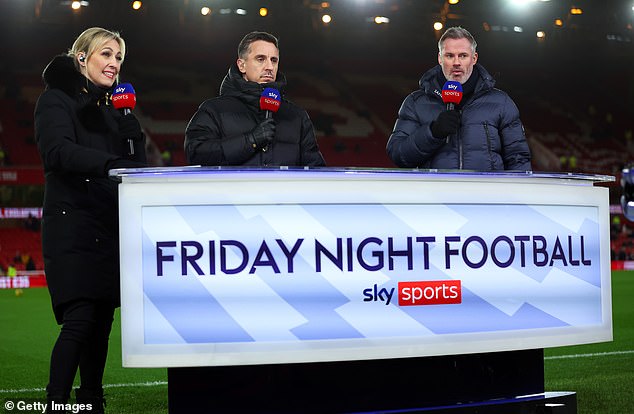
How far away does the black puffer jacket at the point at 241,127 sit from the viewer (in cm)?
390

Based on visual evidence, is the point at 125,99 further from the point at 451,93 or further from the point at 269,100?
the point at 451,93

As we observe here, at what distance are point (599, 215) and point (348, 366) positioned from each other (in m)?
1.20

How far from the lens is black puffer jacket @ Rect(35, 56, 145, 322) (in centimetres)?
349

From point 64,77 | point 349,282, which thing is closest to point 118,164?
point 64,77

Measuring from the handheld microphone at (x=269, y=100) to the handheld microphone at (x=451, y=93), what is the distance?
763 millimetres

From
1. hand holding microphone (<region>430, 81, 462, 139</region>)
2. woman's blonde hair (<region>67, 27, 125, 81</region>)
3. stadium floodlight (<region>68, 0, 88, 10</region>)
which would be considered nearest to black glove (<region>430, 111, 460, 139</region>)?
hand holding microphone (<region>430, 81, 462, 139</region>)

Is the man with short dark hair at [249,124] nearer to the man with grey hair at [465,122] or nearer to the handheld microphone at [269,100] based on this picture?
the handheld microphone at [269,100]

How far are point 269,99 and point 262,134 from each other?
0.16m

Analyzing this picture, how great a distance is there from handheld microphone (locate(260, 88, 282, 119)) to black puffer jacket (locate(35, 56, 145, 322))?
549 millimetres

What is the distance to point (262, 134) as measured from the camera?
371 cm

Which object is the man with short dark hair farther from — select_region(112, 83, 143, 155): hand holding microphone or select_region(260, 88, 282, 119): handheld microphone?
select_region(112, 83, 143, 155): hand holding microphone

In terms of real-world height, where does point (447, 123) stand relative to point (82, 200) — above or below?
above

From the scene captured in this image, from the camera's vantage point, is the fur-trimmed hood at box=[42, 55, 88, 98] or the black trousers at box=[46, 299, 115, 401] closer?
the black trousers at box=[46, 299, 115, 401]

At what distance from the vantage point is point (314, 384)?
3.37m
